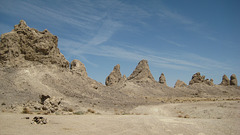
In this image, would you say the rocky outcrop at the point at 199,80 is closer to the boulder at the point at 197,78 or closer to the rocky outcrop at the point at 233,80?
the boulder at the point at 197,78

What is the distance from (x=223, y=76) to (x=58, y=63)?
9396 cm

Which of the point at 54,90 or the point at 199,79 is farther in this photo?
the point at 199,79

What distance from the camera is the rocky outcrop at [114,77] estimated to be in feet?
238

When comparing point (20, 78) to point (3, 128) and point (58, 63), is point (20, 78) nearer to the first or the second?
point (58, 63)

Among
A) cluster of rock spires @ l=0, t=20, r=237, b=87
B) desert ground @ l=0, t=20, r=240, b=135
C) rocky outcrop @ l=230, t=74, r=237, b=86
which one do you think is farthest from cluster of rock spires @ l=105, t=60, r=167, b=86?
rocky outcrop @ l=230, t=74, r=237, b=86

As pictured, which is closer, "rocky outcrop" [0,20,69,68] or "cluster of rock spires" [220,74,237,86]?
"rocky outcrop" [0,20,69,68]

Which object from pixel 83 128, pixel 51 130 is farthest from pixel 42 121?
pixel 83 128

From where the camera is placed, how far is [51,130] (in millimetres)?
9500

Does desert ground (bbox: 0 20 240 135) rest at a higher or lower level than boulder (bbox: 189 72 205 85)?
lower

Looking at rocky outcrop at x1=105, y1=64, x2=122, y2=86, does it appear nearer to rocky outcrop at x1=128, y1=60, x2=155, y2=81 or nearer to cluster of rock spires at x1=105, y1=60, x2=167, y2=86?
cluster of rock spires at x1=105, y1=60, x2=167, y2=86

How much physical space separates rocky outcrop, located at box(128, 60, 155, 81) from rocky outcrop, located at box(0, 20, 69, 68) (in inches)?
1892

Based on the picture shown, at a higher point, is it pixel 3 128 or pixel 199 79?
pixel 199 79

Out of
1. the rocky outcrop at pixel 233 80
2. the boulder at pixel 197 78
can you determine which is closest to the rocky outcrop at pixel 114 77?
the boulder at pixel 197 78

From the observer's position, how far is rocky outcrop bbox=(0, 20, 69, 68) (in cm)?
2811
